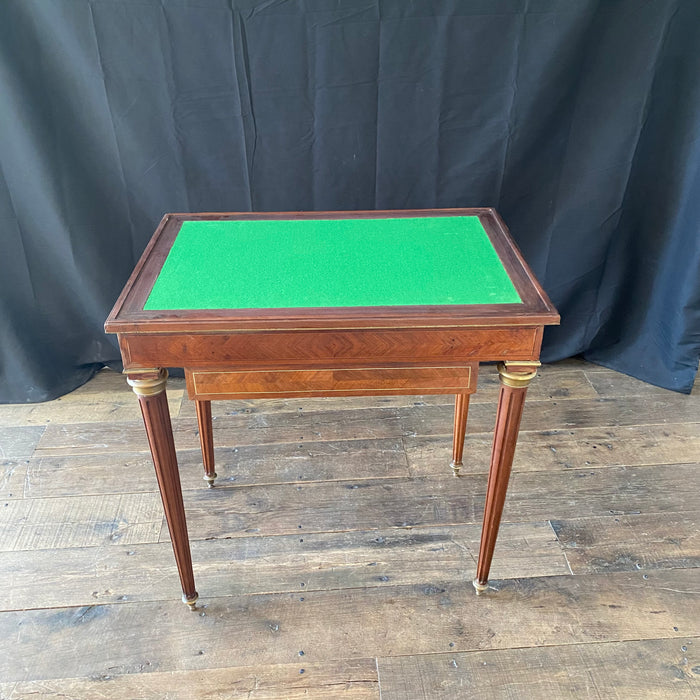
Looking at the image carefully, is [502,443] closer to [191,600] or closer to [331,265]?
[331,265]

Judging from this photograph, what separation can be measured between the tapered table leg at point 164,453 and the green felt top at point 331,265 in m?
0.14

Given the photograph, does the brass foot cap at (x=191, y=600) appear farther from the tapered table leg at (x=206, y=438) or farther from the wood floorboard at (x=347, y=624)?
the tapered table leg at (x=206, y=438)

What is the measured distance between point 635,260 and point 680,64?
1.94 ft

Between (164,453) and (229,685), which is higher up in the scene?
(164,453)

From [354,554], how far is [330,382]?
0.57 metres

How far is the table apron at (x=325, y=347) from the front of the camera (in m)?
1.05

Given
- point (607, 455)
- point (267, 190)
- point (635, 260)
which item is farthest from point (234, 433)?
point (635, 260)

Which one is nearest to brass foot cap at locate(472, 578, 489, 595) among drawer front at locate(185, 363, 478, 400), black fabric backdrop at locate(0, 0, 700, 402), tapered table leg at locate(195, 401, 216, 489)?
drawer front at locate(185, 363, 478, 400)

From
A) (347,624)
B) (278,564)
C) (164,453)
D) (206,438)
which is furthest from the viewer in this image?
(206,438)

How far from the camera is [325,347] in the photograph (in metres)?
1.07

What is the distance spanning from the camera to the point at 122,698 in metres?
1.21

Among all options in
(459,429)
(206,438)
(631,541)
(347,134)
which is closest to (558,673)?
(631,541)

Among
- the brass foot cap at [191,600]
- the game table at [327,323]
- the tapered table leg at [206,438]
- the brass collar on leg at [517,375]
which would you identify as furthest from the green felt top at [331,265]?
the brass foot cap at [191,600]

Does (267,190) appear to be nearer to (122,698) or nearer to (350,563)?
(350,563)
